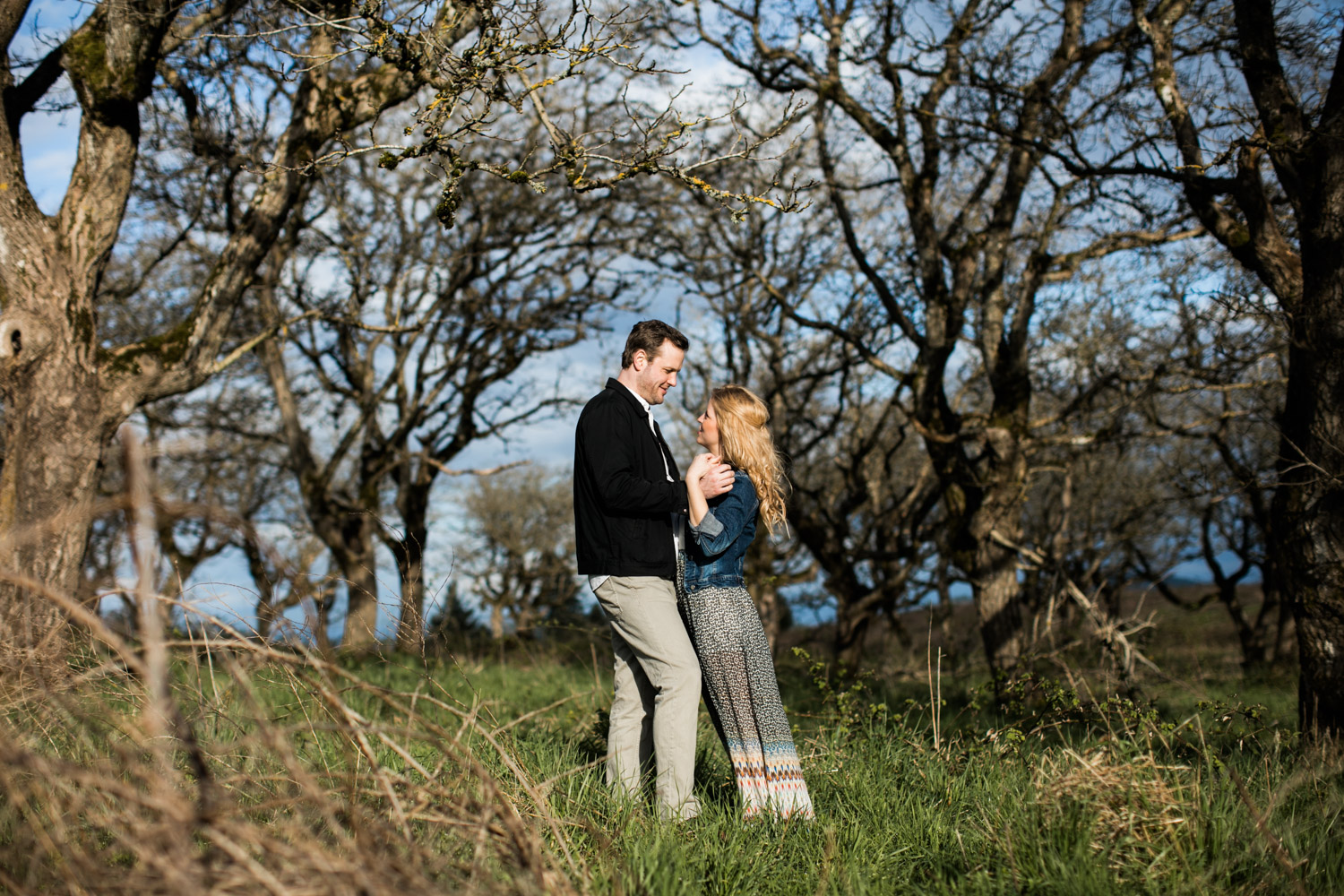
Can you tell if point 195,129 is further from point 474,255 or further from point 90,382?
point 474,255

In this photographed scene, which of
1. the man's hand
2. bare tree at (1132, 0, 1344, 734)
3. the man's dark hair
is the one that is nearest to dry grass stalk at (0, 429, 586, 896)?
the man's hand

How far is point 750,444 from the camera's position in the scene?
3.51 meters

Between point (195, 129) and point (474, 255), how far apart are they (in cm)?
440

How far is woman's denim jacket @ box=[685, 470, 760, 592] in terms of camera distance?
3.33 m

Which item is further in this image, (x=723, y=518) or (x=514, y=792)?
(x=723, y=518)

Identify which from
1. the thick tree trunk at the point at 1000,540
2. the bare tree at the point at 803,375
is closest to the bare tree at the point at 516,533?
the bare tree at the point at 803,375

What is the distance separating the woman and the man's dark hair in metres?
0.31

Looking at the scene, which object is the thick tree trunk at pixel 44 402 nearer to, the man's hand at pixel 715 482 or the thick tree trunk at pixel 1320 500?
the man's hand at pixel 715 482

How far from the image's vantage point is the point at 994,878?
2.61 metres

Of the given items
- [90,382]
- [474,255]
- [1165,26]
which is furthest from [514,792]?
[474,255]

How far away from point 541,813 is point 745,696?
→ 43.6 inches

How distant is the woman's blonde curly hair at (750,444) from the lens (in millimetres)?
3500

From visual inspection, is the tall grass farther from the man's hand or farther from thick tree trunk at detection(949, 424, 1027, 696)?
thick tree trunk at detection(949, 424, 1027, 696)

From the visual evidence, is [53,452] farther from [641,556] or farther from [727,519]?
[727,519]
